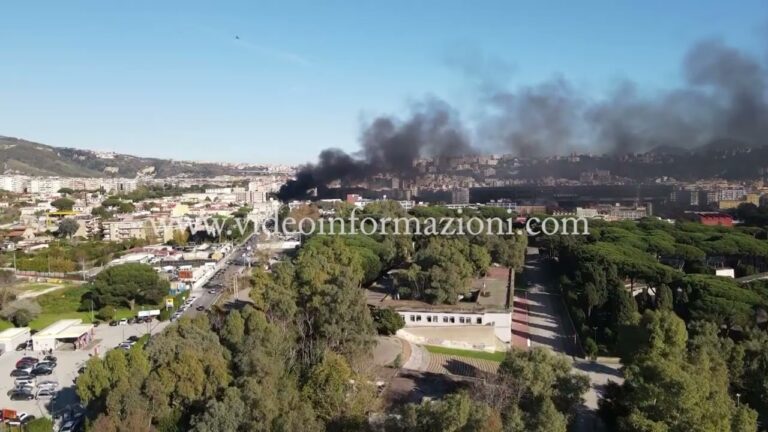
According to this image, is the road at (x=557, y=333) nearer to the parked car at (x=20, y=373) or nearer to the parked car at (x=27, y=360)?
the parked car at (x=20, y=373)

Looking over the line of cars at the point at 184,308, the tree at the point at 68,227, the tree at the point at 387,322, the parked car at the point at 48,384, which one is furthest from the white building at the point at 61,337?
the tree at the point at 68,227

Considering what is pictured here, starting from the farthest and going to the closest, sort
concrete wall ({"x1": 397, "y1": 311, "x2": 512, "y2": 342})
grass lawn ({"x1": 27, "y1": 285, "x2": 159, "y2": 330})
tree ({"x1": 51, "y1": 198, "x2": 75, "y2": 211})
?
tree ({"x1": 51, "y1": 198, "x2": 75, "y2": 211}), grass lawn ({"x1": 27, "y1": 285, "x2": 159, "y2": 330}), concrete wall ({"x1": 397, "y1": 311, "x2": 512, "y2": 342})

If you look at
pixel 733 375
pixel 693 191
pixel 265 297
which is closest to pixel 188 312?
pixel 265 297

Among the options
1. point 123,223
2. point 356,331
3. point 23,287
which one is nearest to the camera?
point 356,331

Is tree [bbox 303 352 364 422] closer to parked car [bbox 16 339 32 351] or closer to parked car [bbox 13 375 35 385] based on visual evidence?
parked car [bbox 13 375 35 385]

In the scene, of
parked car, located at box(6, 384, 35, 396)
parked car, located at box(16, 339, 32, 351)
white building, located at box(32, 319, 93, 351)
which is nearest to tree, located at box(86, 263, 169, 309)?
white building, located at box(32, 319, 93, 351)

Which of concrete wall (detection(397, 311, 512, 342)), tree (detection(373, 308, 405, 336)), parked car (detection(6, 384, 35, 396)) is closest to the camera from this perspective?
parked car (detection(6, 384, 35, 396))

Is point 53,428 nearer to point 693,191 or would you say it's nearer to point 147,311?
point 147,311
